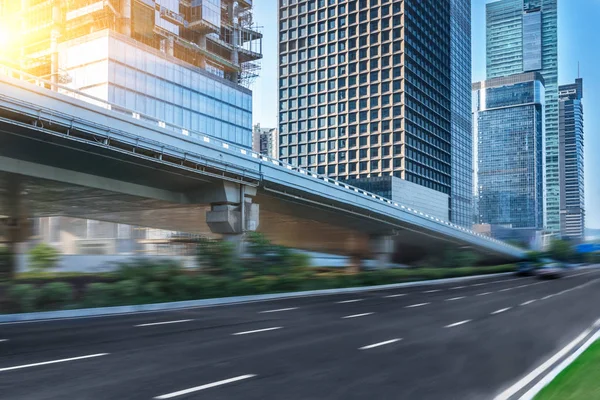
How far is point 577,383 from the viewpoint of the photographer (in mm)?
7883

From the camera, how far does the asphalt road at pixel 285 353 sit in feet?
26.5

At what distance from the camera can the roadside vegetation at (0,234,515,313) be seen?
741 inches

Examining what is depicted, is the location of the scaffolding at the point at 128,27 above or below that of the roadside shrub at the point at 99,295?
above

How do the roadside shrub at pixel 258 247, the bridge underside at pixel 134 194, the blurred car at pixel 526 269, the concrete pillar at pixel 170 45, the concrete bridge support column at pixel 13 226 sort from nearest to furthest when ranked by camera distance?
1. the concrete bridge support column at pixel 13 226
2. the roadside shrub at pixel 258 247
3. the bridge underside at pixel 134 194
4. the blurred car at pixel 526 269
5. the concrete pillar at pixel 170 45

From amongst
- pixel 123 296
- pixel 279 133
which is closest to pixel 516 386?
pixel 123 296

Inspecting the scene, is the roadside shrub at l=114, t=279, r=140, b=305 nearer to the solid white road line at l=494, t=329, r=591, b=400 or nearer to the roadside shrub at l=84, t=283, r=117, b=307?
the roadside shrub at l=84, t=283, r=117, b=307

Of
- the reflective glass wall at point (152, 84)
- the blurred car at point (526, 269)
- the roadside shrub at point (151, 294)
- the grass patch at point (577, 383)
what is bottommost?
the blurred car at point (526, 269)

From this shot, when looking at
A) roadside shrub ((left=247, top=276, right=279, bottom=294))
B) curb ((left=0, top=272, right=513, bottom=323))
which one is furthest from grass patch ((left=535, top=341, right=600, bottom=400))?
roadside shrub ((left=247, top=276, right=279, bottom=294))

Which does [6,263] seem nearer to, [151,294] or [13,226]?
[151,294]

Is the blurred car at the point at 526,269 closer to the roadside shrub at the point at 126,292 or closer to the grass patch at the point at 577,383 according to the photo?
the roadside shrub at the point at 126,292

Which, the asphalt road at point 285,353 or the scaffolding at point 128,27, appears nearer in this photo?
the asphalt road at point 285,353

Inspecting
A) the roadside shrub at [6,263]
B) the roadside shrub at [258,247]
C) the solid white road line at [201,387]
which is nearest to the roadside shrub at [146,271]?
the roadside shrub at [6,263]

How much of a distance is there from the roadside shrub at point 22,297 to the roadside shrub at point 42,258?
2507 millimetres

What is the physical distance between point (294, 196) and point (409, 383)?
34864 mm
